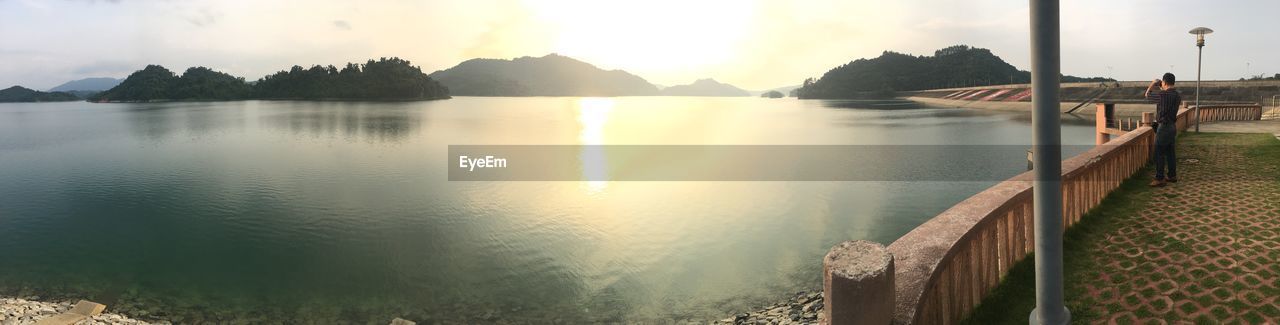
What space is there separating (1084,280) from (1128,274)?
49cm

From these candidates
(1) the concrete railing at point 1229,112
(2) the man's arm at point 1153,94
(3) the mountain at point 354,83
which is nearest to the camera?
(2) the man's arm at point 1153,94

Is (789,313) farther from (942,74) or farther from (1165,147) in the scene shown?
(942,74)

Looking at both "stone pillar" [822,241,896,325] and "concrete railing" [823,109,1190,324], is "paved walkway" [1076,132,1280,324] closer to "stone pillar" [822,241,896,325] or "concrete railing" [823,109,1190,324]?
"concrete railing" [823,109,1190,324]

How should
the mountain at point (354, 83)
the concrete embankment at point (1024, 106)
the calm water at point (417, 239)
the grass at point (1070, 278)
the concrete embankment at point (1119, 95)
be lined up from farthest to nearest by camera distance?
the mountain at point (354, 83)
the concrete embankment at point (1024, 106)
the concrete embankment at point (1119, 95)
the calm water at point (417, 239)
the grass at point (1070, 278)

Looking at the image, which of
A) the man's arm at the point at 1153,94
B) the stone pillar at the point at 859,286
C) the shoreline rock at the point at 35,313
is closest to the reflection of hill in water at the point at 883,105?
the man's arm at the point at 1153,94

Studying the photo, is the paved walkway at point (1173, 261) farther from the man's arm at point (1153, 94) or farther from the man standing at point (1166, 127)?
the man's arm at point (1153, 94)

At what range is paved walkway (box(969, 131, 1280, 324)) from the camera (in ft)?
17.3

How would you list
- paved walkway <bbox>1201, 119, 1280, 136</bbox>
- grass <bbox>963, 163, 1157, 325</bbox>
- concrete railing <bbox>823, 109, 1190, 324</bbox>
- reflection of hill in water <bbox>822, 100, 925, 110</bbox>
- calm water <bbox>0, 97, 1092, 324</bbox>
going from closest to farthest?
1. concrete railing <bbox>823, 109, 1190, 324</bbox>
2. grass <bbox>963, 163, 1157, 325</bbox>
3. calm water <bbox>0, 97, 1092, 324</bbox>
4. paved walkway <bbox>1201, 119, 1280, 136</bbox>
5. reflection of hill in water <bbox>822, 100, 925, 110</bbox>

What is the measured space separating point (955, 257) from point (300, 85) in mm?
204636

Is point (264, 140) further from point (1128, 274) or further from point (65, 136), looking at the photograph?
point (1128, 274)

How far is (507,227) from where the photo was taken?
61.7ft

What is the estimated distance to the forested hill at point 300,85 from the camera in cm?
17050

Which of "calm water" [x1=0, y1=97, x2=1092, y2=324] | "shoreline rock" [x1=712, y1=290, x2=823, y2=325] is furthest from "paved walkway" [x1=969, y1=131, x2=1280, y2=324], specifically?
"calm water" [x1=0, y1=97, x2=1092, y2=324]

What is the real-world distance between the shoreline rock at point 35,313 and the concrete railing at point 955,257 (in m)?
13.2
